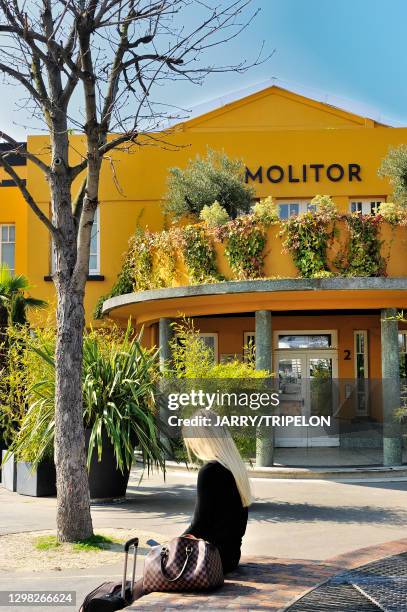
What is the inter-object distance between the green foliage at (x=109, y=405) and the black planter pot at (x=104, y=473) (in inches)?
8.0

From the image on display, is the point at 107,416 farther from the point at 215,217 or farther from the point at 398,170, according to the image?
the point at 398,170

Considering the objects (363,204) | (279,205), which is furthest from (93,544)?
(363,204)

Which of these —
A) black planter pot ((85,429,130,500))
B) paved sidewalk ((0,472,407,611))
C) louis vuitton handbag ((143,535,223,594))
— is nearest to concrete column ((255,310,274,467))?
paved sidewalk ((0,472,407,611))

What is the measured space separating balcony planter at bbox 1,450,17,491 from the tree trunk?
14.7 feet

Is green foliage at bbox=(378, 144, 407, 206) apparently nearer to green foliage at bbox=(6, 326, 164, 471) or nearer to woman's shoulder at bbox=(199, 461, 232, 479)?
green foliage at bbox=(6, 326, 164, 471)

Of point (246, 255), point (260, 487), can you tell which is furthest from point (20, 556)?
point (246, 255)

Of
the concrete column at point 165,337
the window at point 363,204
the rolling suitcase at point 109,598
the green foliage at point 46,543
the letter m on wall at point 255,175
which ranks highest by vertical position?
the letter m on wall at point 255,175

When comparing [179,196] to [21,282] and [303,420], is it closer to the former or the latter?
[21,282]

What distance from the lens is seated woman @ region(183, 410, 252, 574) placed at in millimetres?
5773

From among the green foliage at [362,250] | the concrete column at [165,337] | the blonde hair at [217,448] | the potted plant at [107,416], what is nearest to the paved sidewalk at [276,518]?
the potted plant at [107,416]

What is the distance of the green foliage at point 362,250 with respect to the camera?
1495 centimetres

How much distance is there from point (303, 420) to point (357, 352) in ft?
16.8

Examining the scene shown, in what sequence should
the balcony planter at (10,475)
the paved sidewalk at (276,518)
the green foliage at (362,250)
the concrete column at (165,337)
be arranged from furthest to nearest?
1. the concrete column at (165,337)
2. the green foliage at (362,250)
3. the balcony planter at (10,475)
4. the paved sidewalk at (276,518)

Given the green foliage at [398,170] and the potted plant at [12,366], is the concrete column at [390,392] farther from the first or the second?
the potted plant at [12,366]
